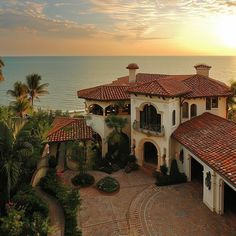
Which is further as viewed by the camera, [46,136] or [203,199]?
[46,136]

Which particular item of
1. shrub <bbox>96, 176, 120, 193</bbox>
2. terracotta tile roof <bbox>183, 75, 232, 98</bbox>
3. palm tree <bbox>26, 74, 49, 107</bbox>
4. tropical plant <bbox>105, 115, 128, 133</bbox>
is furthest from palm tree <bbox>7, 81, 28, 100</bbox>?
shrub <bbox>96, 176, 120, 193</bbox>

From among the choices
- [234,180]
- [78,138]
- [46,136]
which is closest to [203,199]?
[234,180]

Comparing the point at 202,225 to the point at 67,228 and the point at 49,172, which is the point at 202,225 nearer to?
the point at 67,228

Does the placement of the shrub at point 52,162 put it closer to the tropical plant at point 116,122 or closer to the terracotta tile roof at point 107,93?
the tropical plant at point 116,122

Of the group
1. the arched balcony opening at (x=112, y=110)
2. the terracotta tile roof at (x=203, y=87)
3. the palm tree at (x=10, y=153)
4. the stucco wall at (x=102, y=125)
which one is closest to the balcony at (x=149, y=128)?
the stucco wall at (x=102, y=125)

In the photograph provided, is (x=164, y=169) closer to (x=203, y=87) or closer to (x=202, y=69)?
(x=203, y=87)

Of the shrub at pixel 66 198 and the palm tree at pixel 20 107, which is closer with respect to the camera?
the shrub at pixel 66 198
